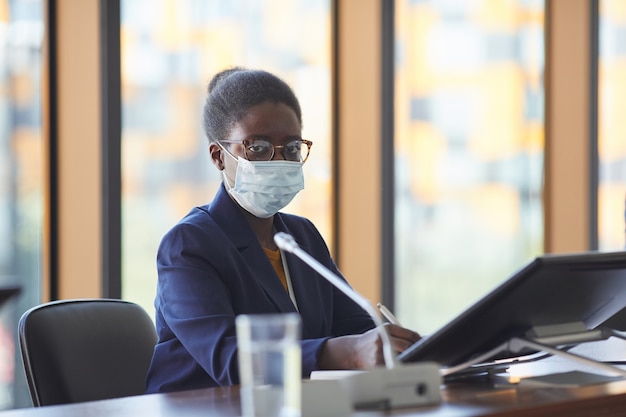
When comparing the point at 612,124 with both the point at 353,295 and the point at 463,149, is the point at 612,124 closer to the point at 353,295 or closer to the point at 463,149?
the point at 463,149

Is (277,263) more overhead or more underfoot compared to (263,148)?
more underfoot

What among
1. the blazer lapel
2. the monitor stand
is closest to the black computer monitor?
the monitor stand

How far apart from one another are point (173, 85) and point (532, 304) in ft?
9.70

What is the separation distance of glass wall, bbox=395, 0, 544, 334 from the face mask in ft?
9.31

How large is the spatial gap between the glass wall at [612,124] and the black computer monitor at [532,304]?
149 inches

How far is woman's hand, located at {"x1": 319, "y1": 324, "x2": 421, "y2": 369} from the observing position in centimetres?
165

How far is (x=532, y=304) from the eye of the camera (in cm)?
155

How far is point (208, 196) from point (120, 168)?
52cm

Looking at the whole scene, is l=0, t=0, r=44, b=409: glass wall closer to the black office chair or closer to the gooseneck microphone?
the black office chair

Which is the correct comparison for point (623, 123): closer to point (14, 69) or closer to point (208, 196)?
point (208, 196)

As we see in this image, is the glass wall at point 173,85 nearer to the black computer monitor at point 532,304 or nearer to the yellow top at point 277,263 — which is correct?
the yellow top at point 277,263

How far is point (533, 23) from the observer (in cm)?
536

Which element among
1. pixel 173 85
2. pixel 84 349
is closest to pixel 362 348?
pixel 84 349

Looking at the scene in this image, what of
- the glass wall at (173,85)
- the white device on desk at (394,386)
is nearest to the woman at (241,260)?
the white device on desk at (394,386)
